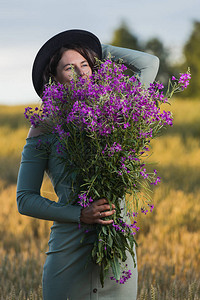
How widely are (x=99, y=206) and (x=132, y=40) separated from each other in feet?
141

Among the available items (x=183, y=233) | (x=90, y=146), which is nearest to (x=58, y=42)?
(x=90, y=146)

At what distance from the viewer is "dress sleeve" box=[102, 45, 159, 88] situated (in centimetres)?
270

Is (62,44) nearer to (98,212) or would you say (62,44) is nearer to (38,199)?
(38,199)

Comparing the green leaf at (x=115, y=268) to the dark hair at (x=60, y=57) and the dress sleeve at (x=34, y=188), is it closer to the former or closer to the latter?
the dress sleeve at (x=34, y=188)

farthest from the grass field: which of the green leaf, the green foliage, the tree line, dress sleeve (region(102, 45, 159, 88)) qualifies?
the green foliage

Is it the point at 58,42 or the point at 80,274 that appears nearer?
the point at 80,274

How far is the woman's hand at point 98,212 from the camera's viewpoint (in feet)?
6.99

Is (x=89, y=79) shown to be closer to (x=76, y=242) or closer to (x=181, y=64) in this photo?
(x=76, y=242)

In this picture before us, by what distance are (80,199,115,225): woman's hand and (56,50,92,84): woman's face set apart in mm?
632

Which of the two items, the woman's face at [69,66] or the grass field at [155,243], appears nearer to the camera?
the woman's face at [69,66]

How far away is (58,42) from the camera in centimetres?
248

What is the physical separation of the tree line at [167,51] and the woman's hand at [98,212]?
3012cm

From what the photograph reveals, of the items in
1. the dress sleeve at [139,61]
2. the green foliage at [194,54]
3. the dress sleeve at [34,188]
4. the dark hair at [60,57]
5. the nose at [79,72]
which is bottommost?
the dress sleeve at [34,188]

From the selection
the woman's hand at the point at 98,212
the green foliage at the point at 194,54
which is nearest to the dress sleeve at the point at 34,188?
the woman's hand at the point at 98,212
